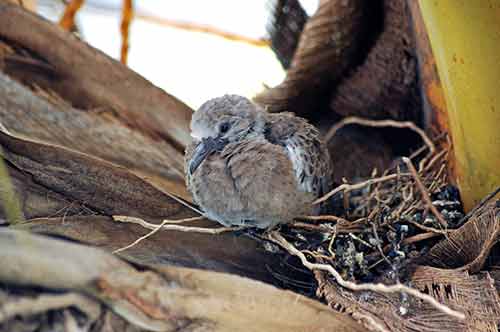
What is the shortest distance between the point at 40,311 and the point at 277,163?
62 cm

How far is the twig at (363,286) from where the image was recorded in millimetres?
991

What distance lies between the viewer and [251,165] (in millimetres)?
1366

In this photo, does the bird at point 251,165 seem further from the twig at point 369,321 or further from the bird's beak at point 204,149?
the twig at point 369,321

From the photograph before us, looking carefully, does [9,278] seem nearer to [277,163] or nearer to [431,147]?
[277,163]

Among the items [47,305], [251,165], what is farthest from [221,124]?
[47,305]

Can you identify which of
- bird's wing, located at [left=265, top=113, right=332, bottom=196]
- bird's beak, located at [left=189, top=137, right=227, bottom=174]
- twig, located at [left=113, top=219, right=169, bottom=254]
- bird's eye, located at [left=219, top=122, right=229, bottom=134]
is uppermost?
bird's eye, located at [left=219, top=122, right=229, bottom=134]

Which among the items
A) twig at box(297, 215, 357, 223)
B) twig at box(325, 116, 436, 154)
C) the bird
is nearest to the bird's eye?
the bird

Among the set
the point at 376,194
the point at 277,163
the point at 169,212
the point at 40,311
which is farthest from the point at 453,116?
the point at 40,311

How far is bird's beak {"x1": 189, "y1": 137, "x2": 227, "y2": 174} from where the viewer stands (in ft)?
4.63

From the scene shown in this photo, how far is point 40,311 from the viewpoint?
0.87 m

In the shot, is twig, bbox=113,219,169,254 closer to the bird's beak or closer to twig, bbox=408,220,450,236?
the bird's beak

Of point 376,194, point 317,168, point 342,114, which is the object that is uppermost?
point 342,114

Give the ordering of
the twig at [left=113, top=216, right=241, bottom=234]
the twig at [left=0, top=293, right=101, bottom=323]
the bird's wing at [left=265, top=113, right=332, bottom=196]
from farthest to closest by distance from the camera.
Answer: the bird's wing at [left=265, top=113, right=332, bottom=196]
the twig at [left=113, top=216, right=241, bottom=234]
the twig at [left=0, top=293, right=101, bottom=323]

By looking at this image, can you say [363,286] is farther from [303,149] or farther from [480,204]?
[303,149]
